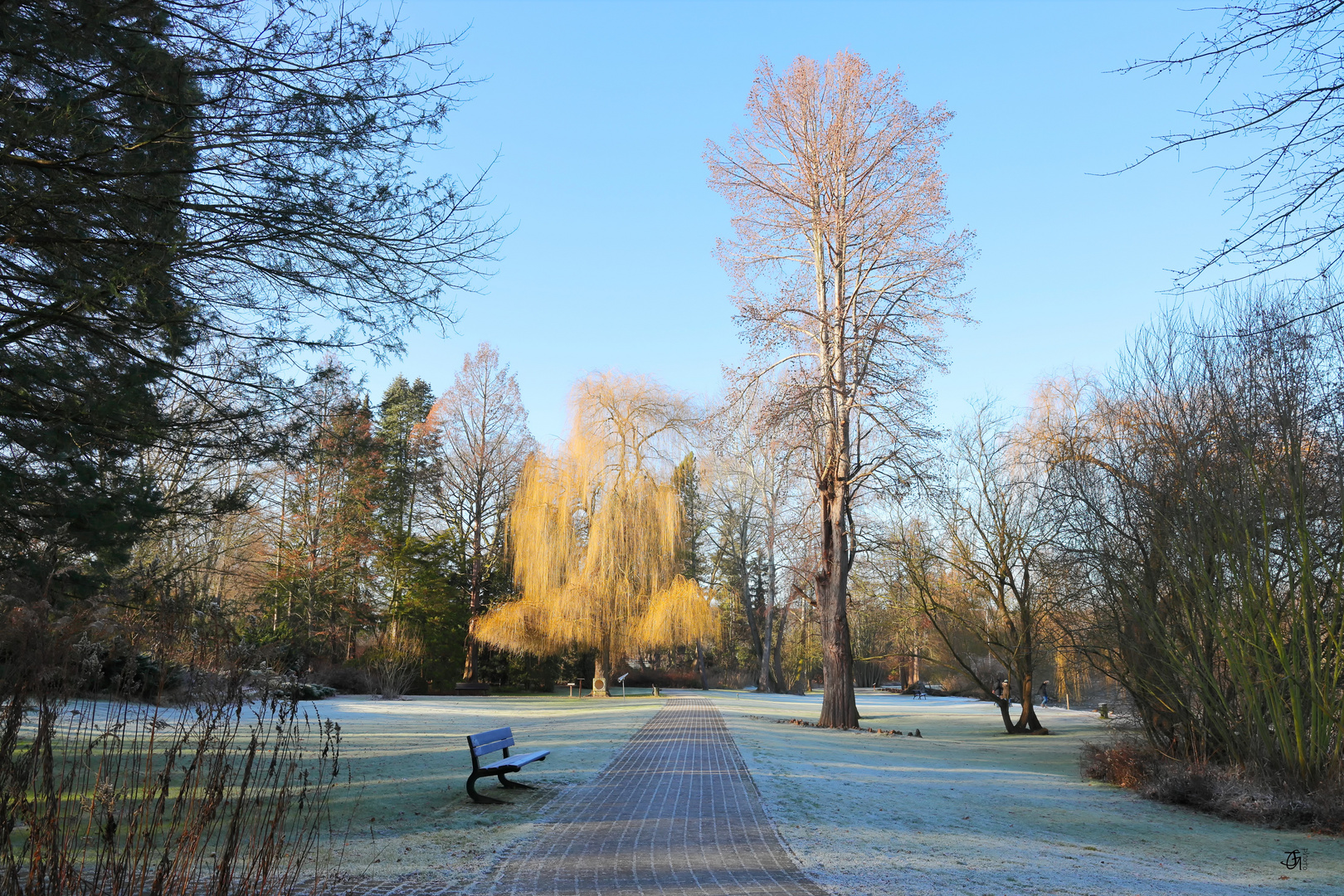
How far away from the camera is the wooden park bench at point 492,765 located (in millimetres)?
7637

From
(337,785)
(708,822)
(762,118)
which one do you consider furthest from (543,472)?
(708,822)

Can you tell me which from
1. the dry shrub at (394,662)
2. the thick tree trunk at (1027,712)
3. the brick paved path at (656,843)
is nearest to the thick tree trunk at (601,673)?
the dry shrub at (394,662)

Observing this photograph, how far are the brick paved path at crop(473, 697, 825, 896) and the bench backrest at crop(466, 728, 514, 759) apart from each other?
0.89 meters

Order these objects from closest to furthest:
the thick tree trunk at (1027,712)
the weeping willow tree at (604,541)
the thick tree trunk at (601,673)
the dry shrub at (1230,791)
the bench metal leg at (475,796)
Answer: the bench metal leg at (475,796), the dry shrub at (1230,791), the thick tree trunk at (1027,712), the weeping willow tree at (604,541), the thick tree trunk at (601,673)

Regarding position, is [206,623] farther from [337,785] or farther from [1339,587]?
[1339,587]

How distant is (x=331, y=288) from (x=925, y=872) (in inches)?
239

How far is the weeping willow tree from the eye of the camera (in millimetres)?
28641

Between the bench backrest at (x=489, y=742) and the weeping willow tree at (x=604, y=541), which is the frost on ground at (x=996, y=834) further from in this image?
the weeping willow tree at (x=604, y=541)

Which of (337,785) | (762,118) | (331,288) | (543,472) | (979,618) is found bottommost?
(337,785)

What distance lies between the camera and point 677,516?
30.5 m

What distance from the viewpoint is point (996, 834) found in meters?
7.11

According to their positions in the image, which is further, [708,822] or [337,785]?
[337,785]

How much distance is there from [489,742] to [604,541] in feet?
69.1

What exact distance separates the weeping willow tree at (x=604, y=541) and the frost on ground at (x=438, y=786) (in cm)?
884
